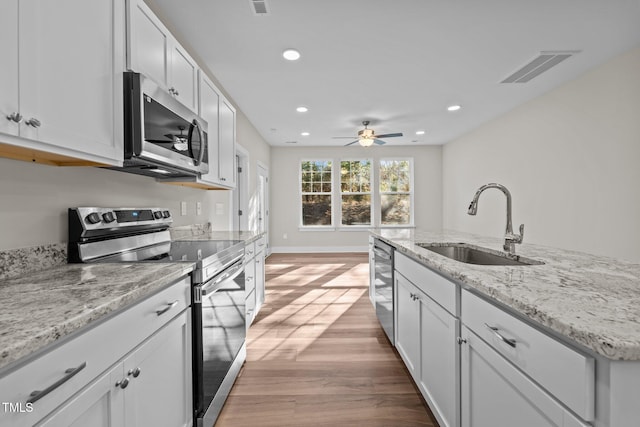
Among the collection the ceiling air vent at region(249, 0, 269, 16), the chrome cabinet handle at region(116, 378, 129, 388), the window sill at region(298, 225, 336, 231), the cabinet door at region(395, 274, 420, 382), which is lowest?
the cabinet door at region(395, 274, 420, 382)

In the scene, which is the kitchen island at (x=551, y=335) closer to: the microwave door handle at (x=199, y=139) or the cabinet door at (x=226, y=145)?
the microwave door handle at (x=199, y=139)

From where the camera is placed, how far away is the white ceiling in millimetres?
2365

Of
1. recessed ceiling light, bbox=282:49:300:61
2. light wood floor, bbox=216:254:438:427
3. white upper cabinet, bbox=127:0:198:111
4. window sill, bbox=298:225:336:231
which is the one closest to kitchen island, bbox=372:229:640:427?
light wood floor, bbox=216:254:438:427

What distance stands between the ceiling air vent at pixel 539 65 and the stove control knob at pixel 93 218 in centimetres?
404

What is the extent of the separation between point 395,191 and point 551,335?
7.13 m

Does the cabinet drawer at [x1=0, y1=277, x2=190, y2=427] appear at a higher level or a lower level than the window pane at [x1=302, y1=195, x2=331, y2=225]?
lower

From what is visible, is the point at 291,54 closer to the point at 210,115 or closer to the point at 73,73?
the point at 210,115

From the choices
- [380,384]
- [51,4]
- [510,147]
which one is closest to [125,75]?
[51,4]

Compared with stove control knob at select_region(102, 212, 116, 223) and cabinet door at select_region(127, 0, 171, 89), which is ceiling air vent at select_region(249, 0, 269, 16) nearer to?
cabinet door at select_region(127, 0, 171, 89)

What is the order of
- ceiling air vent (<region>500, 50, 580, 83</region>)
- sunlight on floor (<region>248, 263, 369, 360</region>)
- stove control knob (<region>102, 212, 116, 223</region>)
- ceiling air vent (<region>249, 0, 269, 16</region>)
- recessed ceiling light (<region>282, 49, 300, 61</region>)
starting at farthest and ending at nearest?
ceiling air vent (<region>500, 50, 580, 83</region>) < recessed ceiling light (<region>282, 49, 300, 61</region>) < sunlight on floor (<region>248, 263, 369, 360</region>) < ceiling air vent (<region>249, 0, 269, 16</region>) < stove control knob (<region>102, 212, 116, 223</region>)

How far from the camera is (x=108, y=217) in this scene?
1.57m

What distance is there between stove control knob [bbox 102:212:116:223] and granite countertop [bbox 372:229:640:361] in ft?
5.34

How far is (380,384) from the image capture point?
1950 millimetres

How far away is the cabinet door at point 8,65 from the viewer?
842mm
